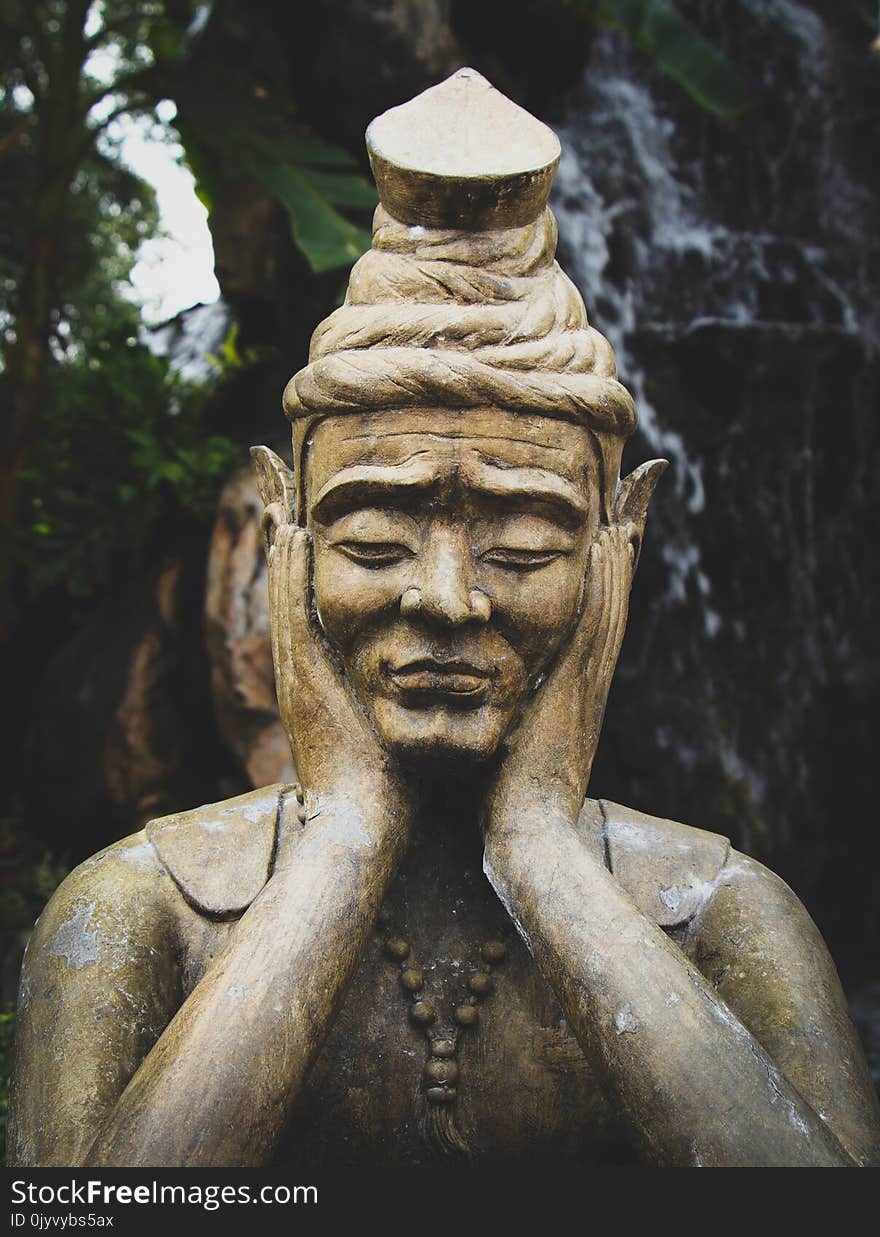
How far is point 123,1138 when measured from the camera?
2.46 m

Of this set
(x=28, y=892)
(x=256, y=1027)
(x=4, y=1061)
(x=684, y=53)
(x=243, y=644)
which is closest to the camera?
(x=256, y=1027)

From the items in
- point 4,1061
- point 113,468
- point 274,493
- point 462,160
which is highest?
point 462,160

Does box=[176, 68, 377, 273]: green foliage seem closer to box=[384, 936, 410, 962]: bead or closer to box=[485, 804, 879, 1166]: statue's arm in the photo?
box=[384, 936, 410, 962]: bead

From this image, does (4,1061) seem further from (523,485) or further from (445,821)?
(523,485)

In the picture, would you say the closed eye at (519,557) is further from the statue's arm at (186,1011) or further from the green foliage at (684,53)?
the green foliage at (684,53)

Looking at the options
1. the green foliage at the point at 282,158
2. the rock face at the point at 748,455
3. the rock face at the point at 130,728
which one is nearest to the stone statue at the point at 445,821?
the green foliage at the point at 282,158

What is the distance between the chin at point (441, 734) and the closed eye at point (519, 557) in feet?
1.05

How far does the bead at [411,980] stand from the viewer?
306 cm

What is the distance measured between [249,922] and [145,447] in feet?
20.7

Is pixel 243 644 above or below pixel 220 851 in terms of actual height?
below

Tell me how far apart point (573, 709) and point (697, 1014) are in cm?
80

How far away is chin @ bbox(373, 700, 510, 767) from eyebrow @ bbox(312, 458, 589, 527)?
450mm

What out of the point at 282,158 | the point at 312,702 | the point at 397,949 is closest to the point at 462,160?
the point at 312,702

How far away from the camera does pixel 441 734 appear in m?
3.01
